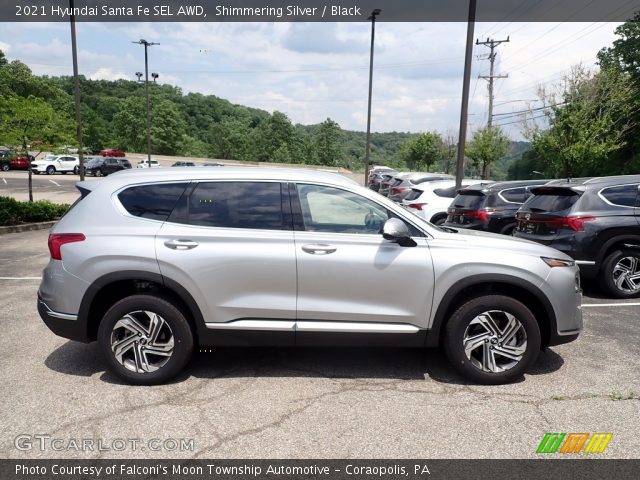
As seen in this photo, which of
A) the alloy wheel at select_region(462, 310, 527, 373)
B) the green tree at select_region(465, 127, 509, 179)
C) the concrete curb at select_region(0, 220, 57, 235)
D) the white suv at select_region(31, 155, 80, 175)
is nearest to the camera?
the alloy wheel at select_region(462, 310, 527, 373)

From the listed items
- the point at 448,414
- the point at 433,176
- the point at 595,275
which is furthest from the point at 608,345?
the point at 433,176

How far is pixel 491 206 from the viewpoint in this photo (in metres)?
9.29

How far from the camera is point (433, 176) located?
776 inches

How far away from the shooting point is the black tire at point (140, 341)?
12.6 ft

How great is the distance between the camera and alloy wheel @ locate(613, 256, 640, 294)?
6720 millimetres

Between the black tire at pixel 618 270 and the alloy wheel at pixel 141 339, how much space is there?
5.98 metres

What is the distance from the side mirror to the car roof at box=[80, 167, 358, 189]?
586mm

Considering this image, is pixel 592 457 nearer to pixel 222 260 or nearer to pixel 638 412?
pixel 638 412

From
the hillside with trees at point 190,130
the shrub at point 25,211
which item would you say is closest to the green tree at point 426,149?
the hillside with trees at point 190,130

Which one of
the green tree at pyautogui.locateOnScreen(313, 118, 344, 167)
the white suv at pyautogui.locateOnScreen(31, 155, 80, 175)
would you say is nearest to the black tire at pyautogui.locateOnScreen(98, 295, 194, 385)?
the white suv at pyautogui.locateOnScreen(31, 155, 80, 175)

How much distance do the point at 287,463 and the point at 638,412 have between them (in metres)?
2.67

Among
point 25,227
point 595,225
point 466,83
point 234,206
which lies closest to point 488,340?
point 234,206

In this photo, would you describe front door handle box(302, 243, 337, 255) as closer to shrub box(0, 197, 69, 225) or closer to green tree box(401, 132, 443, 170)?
shrub box(0, 197, 69, 225)

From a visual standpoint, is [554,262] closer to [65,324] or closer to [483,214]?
[65,324]
